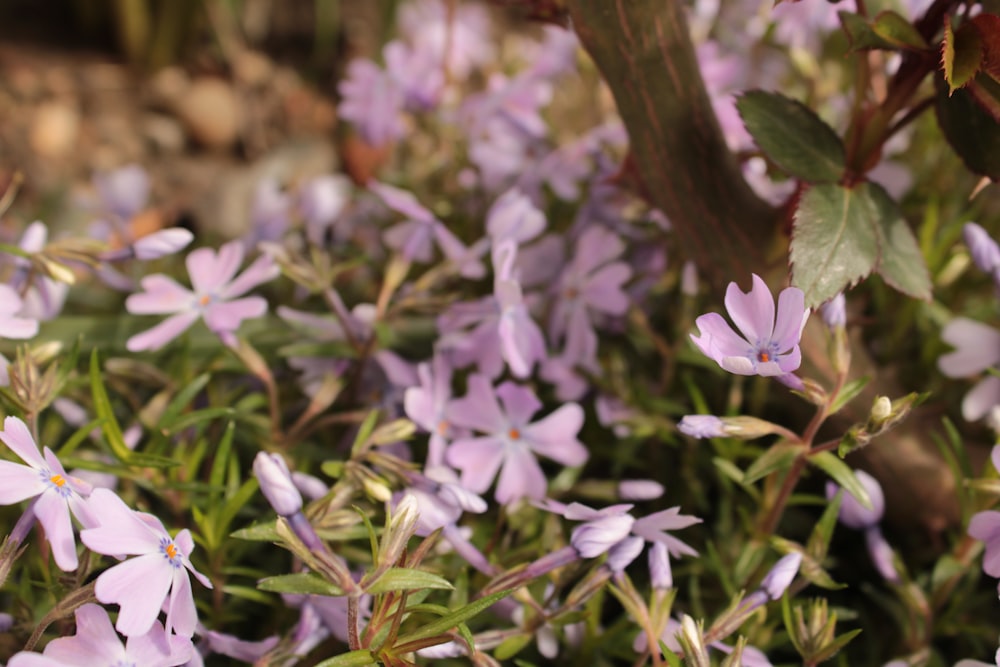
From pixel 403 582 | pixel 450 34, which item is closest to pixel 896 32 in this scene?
pixel 403 582

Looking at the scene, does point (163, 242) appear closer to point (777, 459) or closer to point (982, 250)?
point (777, 459)

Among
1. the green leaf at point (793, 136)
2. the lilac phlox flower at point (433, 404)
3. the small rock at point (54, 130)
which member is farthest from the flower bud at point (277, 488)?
the small rock at point (54, 130)

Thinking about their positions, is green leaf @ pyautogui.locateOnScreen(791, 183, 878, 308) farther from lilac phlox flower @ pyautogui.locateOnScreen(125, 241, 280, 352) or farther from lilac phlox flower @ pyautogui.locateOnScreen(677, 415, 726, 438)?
lilac phlox flower @ pyautogui.locateOnScreen(125, 241, 280, 352)

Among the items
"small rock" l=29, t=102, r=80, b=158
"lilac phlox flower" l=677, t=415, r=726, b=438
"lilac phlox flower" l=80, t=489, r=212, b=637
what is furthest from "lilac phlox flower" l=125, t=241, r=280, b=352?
"small rock" l=29, t=102, r=80, b=158

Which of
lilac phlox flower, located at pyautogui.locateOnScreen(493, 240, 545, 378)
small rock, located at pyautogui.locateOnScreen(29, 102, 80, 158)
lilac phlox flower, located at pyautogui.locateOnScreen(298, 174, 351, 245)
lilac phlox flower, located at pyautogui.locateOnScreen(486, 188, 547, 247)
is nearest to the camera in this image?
lilac phlox flower, located at pyautogui.locateOnScreen(493, 240, 545, 378)

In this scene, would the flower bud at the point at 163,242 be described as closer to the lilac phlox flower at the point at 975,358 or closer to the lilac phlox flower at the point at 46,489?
the lilac phlox flower at the point at 46,489

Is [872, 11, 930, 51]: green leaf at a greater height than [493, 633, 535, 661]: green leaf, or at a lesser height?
greater
